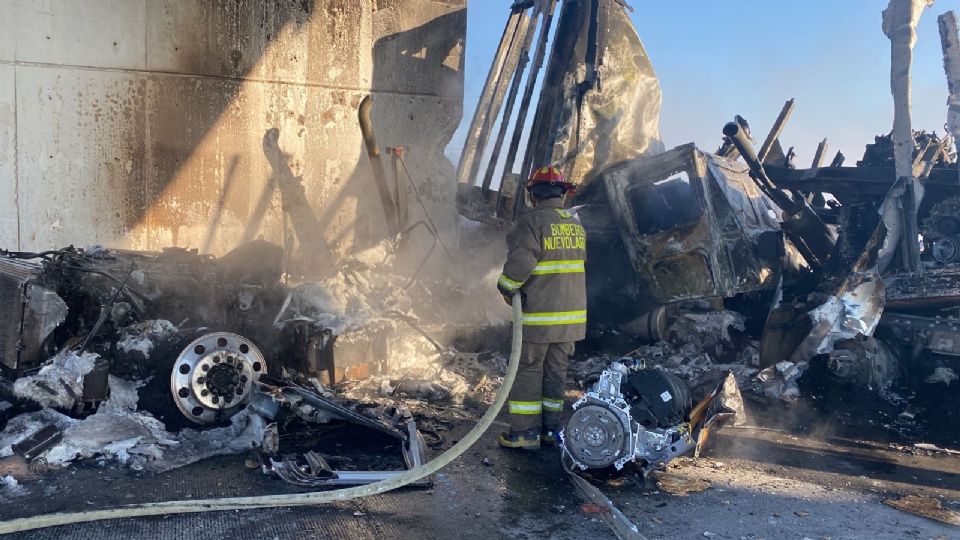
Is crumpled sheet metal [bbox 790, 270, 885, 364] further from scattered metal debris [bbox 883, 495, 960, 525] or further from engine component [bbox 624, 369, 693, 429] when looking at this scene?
engine component [bbox 624, 369, 693, 429]

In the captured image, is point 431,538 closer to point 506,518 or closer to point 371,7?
point 506,518

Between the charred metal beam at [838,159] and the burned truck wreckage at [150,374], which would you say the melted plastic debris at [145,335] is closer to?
the burned truck wreckage at [150,374]

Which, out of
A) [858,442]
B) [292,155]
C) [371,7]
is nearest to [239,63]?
[292,155]

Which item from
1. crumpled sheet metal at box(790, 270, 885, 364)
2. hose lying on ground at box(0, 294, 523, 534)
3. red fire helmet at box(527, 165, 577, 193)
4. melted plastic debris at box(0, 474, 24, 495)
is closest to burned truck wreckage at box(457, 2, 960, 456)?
crumpled sheet metal at box(790, 270, 885, 364)

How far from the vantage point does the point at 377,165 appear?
7.78 m

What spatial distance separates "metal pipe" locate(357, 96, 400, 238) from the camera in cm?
757

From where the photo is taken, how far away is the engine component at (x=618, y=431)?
3.99 meters

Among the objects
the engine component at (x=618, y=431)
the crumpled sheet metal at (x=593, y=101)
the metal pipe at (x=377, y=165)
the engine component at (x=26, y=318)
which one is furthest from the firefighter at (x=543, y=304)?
the metal pipe at (x=377, y=165)

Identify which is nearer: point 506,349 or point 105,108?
point 105,108

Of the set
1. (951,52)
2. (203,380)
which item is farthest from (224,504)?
(951,52)

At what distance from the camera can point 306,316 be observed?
19.9 feet

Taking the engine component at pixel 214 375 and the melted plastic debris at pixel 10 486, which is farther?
the engine component at pixel 214 375

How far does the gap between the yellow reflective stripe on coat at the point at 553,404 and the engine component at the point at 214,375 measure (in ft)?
6.65

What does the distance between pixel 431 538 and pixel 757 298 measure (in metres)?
5.61
